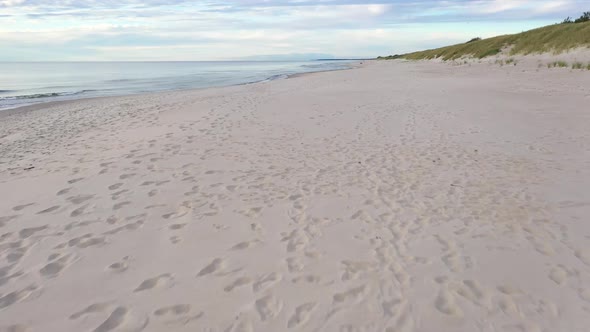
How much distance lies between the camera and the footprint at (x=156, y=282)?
12.3ft

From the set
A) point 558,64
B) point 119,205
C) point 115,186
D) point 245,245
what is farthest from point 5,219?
point 558,64

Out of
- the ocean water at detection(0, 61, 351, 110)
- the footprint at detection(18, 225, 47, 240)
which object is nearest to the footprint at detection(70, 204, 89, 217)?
the footprint at detection(18, 225, 47, 240)

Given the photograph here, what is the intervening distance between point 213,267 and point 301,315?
1164mm

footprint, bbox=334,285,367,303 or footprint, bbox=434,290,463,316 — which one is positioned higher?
footprint, bbox=334,285,367,303

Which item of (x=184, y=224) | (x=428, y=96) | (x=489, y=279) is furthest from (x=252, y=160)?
(x=428, y=96)

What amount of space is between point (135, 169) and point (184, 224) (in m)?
2.78

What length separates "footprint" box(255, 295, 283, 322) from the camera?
3.35 metres

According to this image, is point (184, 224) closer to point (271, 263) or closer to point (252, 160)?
point (271, 263)

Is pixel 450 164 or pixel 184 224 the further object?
pixel 450 164

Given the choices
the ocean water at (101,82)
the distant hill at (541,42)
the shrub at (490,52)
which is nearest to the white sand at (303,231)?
the ocean water at (101,82)

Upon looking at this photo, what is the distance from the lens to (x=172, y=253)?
439 cm

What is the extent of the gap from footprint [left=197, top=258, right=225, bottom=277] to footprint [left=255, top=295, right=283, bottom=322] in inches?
27.8

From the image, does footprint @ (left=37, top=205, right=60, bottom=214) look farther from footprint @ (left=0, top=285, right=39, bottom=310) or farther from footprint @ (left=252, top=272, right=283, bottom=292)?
footprint @ (left=252, top=272, right=283, bottom=292)

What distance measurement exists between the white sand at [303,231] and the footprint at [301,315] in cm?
1
